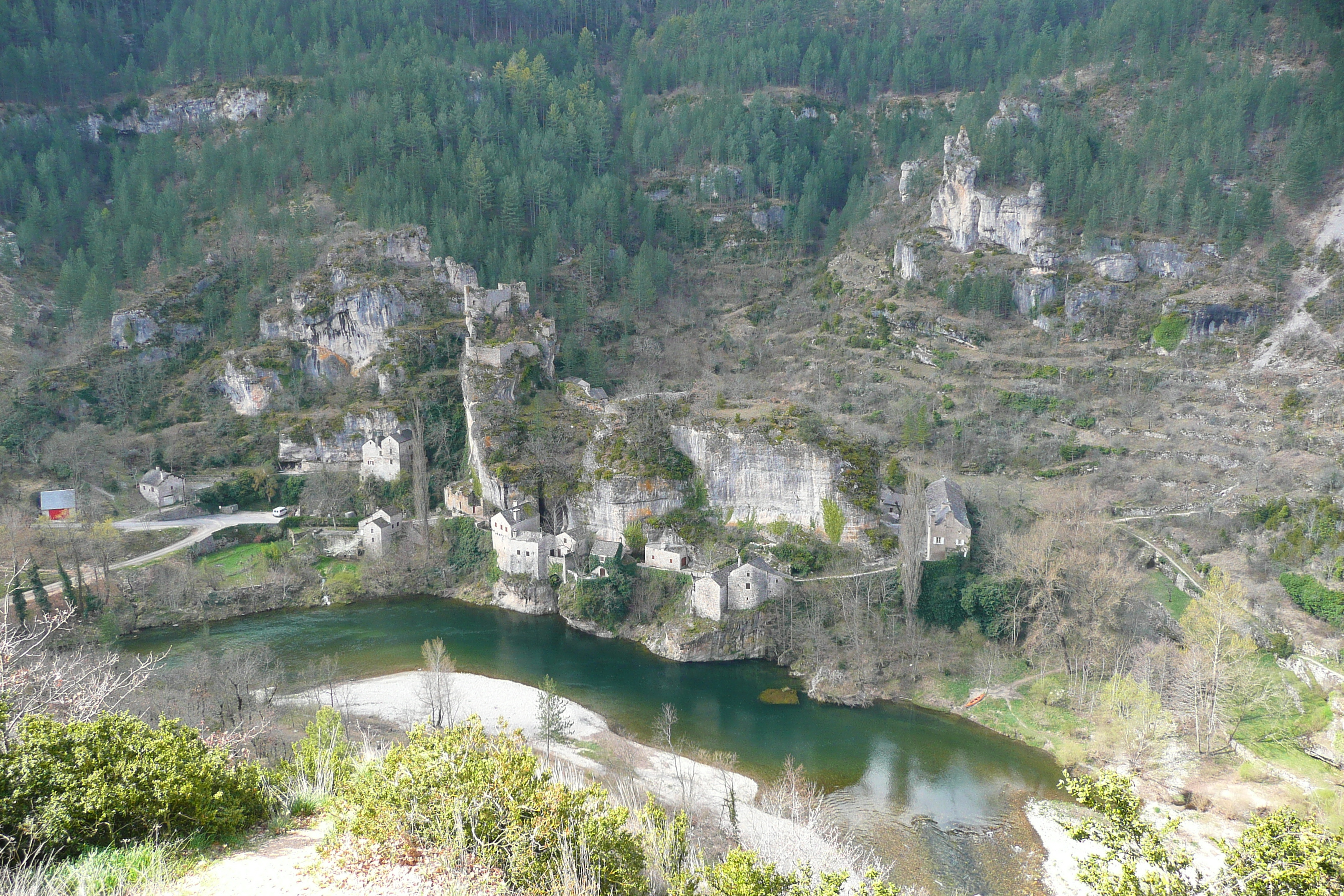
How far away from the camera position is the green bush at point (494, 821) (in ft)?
38.9

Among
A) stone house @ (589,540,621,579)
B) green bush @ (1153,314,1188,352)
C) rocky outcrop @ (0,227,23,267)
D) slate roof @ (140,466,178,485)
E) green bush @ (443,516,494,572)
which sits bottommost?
green bush @ (443,516,494,572)

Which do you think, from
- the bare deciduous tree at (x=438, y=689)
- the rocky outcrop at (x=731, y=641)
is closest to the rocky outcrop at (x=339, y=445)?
the bare deciduous tree at (x=438, y=689)

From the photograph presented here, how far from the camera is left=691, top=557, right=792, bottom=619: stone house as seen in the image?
36.9m

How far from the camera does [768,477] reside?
40.5 m

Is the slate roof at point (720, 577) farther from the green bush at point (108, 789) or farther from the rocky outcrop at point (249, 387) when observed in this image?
the rocky outcrop at point (249, 387)

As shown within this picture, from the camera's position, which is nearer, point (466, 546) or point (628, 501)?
point (628, 501)

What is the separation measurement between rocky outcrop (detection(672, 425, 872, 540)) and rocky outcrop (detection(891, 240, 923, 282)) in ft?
100

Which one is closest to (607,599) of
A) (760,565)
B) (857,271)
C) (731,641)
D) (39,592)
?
(731,641)

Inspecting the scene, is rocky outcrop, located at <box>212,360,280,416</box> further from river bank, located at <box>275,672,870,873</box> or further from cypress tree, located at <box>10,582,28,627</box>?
river bank, located at <box>275,672,870,873</box>

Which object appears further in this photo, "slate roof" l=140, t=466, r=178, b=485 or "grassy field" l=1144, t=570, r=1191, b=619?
"slate roof" l=140, t=466, r=178, b=485

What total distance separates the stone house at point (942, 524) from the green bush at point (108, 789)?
97.9 ft

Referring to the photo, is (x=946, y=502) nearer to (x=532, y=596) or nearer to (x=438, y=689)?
(x=532, y=596)

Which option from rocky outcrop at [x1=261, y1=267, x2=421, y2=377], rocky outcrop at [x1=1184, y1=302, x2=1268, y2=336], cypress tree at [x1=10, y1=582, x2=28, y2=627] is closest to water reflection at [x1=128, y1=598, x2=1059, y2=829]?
cypress tree at [x1=10, y1=582, x2=28, y2=627]

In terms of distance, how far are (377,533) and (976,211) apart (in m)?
49.5
